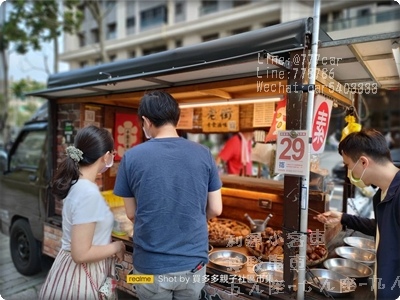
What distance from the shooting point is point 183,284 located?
1651mm

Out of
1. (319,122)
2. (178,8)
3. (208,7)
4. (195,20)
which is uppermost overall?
(178,8)

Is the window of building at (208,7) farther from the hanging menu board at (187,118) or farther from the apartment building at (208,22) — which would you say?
the hanging menu board at (187,118)

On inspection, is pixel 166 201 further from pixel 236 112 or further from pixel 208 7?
pixel 208 7

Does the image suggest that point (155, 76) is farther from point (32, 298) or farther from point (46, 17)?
point (46, 17)

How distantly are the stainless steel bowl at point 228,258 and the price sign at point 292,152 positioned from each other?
1.16 meters

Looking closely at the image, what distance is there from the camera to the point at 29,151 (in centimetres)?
457

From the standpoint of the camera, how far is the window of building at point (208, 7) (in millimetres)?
19547

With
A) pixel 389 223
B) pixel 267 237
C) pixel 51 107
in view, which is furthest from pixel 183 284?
pixel 51 107

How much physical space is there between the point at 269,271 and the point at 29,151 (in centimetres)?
407

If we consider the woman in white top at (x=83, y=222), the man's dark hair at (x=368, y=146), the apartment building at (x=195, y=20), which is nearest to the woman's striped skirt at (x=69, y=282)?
the woman in white top at (x=83, y=222)

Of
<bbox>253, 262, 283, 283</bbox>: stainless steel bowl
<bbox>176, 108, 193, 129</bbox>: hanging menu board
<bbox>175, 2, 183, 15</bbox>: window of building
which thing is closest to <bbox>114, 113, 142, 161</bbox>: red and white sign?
<bbox>176, 108, 193, 129</bbox>: hanging menu board

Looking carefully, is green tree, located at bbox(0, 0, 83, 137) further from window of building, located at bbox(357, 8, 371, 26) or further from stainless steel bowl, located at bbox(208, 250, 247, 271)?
window of building, located at bbox(357, 8, 371, 26)

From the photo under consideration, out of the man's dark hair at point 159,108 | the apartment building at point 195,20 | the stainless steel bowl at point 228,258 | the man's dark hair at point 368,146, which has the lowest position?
the stainless steel bowl at point 228,258

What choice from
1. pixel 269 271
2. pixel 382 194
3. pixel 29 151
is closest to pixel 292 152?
pixel 382 194
